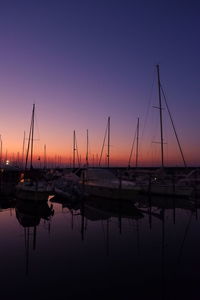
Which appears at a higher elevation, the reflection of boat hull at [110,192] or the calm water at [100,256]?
the reflection of boat hull at [110,192]

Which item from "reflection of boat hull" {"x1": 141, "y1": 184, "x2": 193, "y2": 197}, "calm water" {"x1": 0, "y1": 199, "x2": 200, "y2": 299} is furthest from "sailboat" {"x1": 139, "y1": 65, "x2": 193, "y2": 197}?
"calm water" {"x1": 0, "y1": 199, "x2": 200, "y2": 299}

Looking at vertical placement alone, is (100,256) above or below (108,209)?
below

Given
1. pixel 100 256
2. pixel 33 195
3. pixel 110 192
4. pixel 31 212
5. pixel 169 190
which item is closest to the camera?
pixel 100 256

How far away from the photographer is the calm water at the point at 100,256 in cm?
1001

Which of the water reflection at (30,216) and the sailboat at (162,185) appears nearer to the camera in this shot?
the water reflection at (30,216)

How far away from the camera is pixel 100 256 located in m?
13.8

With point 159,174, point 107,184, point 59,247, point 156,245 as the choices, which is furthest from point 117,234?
point 159,174

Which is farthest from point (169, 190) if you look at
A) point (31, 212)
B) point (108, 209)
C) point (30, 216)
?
point (30, 216)

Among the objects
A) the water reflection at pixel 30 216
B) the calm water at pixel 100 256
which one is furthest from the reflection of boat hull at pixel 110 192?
the water reflection at pixel 30 216

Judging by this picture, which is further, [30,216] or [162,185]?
[162,185]

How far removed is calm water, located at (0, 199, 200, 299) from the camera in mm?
10008

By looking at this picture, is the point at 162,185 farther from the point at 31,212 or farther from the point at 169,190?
the point at 31,212

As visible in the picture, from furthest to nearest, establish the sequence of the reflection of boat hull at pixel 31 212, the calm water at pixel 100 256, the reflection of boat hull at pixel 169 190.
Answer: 1. the reflection of boat hull at pixel 169 190
2. the reflection of boat hull at pixel 31 212
3. the calm water at pixel 100 256

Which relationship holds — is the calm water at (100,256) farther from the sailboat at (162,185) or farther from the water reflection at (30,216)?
the sailboat at (162,185)
